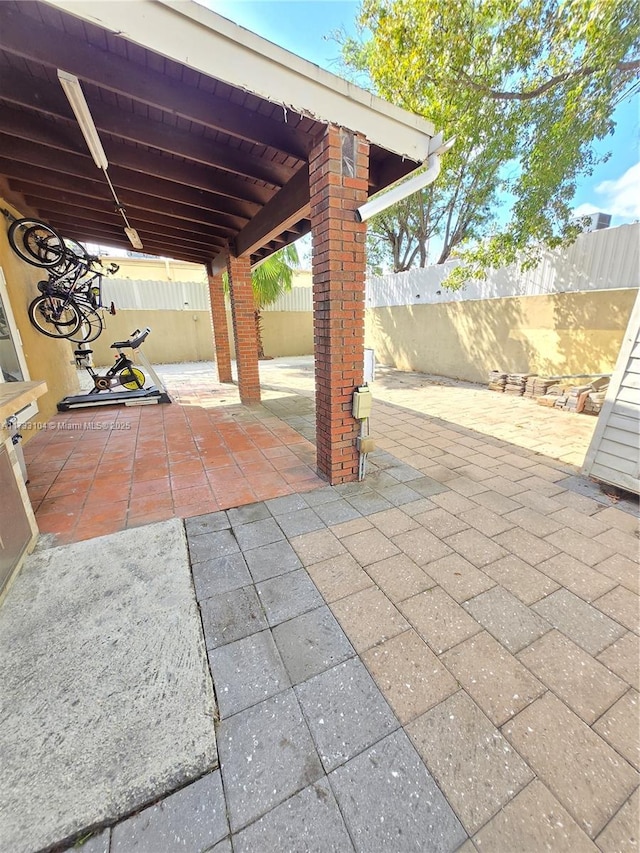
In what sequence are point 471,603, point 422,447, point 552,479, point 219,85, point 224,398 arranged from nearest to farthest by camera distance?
point 471,603 < point 219,85 < point 552,479 < point 422,447 < point 224,398

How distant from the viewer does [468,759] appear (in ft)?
3.77

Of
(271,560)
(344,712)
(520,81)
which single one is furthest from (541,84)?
(344,712)

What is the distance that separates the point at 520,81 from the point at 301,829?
8062 millimetres

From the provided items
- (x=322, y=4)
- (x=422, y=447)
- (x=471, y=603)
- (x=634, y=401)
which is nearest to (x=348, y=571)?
(x=471, y=603)

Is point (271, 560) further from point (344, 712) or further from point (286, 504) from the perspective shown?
point (344, 712)

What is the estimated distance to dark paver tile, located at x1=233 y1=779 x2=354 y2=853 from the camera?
951 millimetres

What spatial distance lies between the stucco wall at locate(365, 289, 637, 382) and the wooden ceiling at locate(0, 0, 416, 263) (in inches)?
168

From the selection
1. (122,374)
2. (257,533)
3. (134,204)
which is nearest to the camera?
(257,533)

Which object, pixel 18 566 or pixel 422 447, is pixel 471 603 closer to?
pixel 422 447

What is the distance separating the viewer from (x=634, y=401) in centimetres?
271

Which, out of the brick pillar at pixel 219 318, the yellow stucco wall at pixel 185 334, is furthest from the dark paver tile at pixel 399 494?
the yellow stucco wall at pixel 185 334

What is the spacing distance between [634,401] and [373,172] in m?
2.98

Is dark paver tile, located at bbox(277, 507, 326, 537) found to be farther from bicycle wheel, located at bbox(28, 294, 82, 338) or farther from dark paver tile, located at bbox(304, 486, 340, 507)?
bicycle wheel, located at bbox(28, 294, 82, 338)

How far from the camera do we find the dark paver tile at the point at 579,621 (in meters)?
1.58
